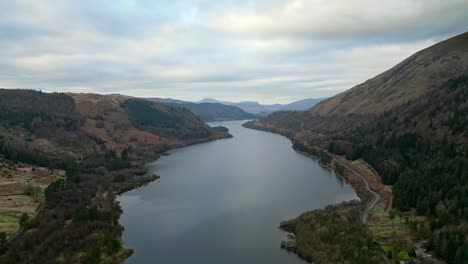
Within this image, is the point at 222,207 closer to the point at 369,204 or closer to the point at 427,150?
the point at 369,204

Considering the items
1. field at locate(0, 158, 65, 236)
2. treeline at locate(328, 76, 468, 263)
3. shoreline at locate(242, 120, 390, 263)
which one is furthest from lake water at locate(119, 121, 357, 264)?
field at locate(0, 158, 65, 236)

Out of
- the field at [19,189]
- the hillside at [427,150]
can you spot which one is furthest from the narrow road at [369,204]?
the field at [19,189]

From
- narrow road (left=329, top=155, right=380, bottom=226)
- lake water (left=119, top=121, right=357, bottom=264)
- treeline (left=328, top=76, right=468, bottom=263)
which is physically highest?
treeline (left=328, top=76, right=468, bottom=263)

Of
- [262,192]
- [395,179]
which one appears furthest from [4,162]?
[395,179]

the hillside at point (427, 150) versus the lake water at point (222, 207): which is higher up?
the hillside at point (427, 150)

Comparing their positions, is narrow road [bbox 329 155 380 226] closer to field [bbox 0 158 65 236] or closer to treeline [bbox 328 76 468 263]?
treeline [bbox 328 76 468 263]

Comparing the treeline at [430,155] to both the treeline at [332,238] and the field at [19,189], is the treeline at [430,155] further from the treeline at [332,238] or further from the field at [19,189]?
the field at [19,189]

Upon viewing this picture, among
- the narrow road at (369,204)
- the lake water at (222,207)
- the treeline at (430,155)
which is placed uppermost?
the treeline at (430,155)

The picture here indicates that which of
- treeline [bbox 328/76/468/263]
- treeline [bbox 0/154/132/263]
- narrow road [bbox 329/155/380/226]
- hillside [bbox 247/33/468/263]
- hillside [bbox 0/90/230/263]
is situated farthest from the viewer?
narrow road [bbox 329/155/380/226]

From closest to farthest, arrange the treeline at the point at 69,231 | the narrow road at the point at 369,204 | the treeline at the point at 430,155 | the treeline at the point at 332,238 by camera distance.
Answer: the treeline at the point at 332,238, the treeline at the point at 69,231, the treeline at the point at 430,155, the narrow road at the point at 369,204

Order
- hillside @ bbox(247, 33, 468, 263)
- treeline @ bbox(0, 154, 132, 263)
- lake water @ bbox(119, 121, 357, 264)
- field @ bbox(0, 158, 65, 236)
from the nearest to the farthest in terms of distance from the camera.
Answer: treeline @ bbox(0, 154, 132, 263)
lake water @ bbox(119, 121, 357, 264)
hillside @ bbox(247, 33, 468, 263)
field @ bbox(0, 158, 65, 236)
